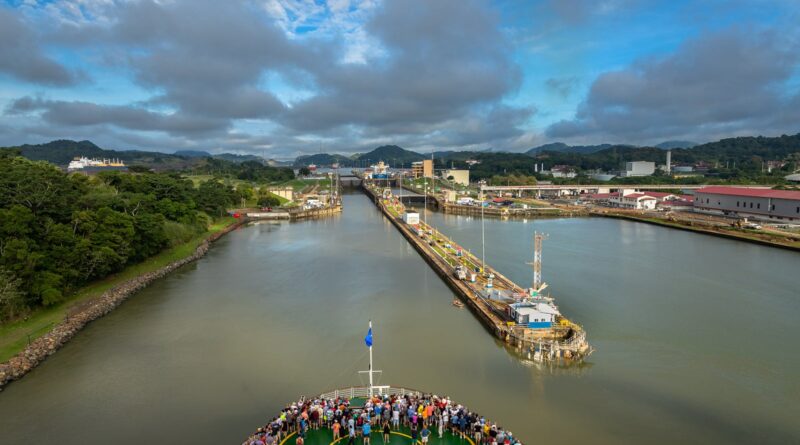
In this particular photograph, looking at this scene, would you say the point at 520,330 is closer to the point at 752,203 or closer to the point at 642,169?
the point at 752,203

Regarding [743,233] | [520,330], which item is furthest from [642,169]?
[520,330]

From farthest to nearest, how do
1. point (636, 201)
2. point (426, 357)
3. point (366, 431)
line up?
point (636, 201) < point (426, 357) < point (366, 431)

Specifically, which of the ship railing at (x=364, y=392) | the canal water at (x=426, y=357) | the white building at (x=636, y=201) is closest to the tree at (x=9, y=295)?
the canal water at (x=426, y=357)

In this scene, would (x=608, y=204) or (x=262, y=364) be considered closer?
(x=262, y=364)

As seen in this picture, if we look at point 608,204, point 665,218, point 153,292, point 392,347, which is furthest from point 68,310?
point 608,204

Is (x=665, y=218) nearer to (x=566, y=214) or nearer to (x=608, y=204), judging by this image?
(x=566, y=214)

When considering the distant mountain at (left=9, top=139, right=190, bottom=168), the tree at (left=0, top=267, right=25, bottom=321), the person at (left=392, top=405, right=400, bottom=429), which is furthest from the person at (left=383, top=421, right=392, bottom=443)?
the distant mountain at (left=9, top=139, right=190, bottom=168)
